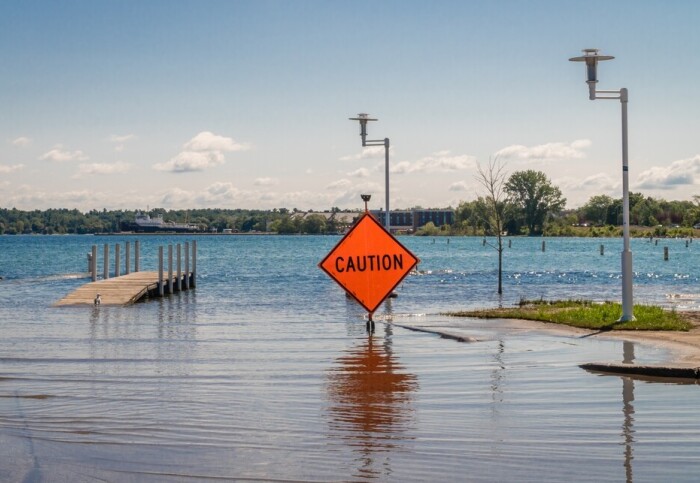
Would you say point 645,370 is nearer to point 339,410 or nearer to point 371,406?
point 371,406

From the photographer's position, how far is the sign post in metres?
18.4

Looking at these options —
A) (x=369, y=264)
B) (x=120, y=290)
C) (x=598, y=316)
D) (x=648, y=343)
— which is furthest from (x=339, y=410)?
(x=120, y=290)

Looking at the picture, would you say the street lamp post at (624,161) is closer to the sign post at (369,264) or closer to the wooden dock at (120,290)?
the sign post at (369,264)

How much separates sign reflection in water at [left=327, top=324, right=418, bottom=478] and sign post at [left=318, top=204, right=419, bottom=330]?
1445 mm

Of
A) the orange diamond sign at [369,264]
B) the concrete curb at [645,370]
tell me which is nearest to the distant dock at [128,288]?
the orange diamond sign at [369,264]

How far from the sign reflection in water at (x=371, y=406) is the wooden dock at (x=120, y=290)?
20178 mm

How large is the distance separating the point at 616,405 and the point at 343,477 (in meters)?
4.28

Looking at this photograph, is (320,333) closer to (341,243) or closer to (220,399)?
(341,243)

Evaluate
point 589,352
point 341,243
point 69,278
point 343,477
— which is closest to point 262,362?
point 341,243

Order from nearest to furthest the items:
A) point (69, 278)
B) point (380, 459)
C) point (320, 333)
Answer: point (380, 459)
point (320, 333)
point (69, 278)

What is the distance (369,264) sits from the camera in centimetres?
1856

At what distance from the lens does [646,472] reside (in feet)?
26.9

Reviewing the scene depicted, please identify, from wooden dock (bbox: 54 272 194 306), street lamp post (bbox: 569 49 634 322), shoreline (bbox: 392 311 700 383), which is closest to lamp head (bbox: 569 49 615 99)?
street lamp post (bbox: 569 49 634 322)

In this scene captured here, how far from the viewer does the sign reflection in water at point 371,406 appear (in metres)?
9.16
